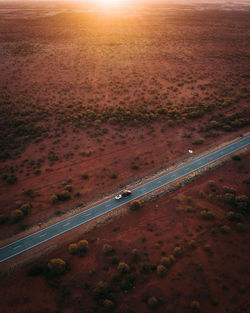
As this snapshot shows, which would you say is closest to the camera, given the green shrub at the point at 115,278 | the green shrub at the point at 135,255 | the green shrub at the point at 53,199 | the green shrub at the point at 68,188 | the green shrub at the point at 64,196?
the green shrub at the point at 115,278

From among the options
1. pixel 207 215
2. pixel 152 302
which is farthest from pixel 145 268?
pixel 207 215

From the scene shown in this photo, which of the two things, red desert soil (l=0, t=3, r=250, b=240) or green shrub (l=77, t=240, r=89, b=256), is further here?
red desert soil (l=0, t=3, r=250, b=240)

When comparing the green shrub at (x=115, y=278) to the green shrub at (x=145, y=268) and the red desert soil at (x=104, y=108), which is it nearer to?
the green shrub at (x=145, y=268)

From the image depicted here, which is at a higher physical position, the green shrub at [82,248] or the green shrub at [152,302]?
the green shrub at [82,248]

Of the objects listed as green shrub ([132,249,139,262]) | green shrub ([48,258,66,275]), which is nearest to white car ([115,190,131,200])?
green shrub ([132,249,139,262])

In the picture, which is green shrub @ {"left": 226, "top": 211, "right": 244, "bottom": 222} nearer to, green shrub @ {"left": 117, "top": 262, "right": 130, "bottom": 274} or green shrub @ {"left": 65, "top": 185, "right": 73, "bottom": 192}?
green shrub @ {"left": 117, "top": 262, "right": 130, "bottom": 274}

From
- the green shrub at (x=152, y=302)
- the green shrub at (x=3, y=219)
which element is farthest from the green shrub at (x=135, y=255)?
the green shrub at (x=3, y=219)
